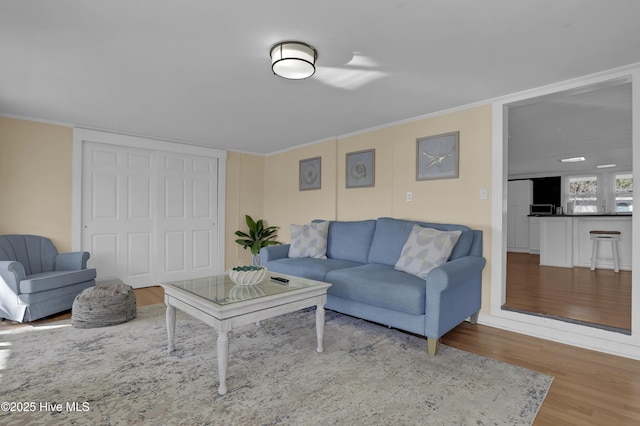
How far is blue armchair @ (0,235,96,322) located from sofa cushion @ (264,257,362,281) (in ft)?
6.75

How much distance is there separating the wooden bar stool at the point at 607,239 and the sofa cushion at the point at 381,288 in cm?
472

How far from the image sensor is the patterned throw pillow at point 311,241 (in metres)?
3.91

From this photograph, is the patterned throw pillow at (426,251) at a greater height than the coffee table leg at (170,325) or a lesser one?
greater

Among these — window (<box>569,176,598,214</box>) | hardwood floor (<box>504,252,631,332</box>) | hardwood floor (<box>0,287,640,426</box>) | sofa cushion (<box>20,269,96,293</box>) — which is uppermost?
window (<box>569,176,598,214</box>)

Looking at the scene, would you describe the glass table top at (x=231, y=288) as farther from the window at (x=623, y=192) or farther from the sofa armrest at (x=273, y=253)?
the window at (x=623, y=192)

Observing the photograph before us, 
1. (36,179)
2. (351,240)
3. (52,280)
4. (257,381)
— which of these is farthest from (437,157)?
(36,179)

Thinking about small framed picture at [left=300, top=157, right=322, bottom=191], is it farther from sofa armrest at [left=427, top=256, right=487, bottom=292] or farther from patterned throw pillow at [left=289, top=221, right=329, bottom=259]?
sofa armrest at [left=427, top=256, right=487, bottom=292]

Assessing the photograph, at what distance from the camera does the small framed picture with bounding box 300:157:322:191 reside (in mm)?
4910

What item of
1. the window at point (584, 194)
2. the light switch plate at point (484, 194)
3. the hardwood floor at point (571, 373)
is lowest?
the hardwood floor at point (571, 373)

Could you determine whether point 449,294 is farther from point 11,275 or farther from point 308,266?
point 11,275

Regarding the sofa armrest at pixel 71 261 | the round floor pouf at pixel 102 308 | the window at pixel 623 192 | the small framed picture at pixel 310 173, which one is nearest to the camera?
the round floor pouf at pixel 102 308

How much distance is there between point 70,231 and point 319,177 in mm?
3320

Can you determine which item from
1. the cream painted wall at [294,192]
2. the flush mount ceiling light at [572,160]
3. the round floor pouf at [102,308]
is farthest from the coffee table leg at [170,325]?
the flush mount ceiling light at [572,160]

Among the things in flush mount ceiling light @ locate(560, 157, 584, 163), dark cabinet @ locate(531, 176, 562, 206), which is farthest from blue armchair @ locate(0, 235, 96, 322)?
dark cabinet @ locate(531, 176, 562, 206)
